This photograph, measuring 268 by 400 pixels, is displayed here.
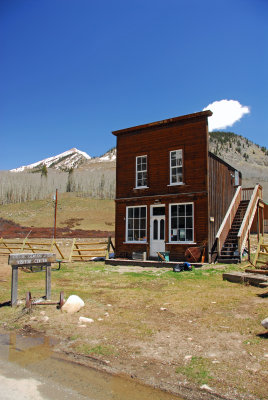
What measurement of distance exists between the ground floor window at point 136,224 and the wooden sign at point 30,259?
10.3 meters

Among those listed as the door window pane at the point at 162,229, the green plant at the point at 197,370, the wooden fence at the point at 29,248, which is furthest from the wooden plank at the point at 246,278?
the wooden fence at the point at 29,248

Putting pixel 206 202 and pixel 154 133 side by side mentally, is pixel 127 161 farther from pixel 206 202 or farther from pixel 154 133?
pixel 206 202

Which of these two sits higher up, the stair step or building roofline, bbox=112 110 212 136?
building roofline, bbox=112 110 212 136

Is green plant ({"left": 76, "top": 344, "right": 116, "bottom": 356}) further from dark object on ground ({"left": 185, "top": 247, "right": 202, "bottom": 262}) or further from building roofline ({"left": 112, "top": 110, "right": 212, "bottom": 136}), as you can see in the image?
building roofline ({"left": 112, "top": 110, "right": 212, "bottom": 136})

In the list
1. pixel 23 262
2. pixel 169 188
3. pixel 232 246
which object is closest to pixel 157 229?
pixel 169 188

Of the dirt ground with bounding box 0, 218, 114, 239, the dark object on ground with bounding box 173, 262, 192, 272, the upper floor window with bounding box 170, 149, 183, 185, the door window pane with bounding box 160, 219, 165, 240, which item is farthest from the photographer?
the dirt ground with bounding box 0, 218, 114, 239

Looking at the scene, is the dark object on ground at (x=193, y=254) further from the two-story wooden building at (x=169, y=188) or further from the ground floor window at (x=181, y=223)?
the ground floor window at (x=181, y=223)

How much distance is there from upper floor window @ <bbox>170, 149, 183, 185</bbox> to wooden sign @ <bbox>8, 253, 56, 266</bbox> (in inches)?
413

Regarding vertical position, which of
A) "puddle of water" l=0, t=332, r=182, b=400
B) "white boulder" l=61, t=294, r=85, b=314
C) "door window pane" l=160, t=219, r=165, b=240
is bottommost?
"puddle of water" l=0, t=332, r=182, b=400

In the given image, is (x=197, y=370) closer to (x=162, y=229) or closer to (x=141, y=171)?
(x=162, y=229)

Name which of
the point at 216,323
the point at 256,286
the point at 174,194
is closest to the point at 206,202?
the point at 174,194

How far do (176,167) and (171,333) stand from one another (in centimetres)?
1247

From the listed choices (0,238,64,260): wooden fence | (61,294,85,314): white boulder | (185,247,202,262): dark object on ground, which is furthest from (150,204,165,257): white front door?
(61,294,85,314): white boulder

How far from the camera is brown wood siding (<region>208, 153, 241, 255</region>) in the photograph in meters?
16.3
